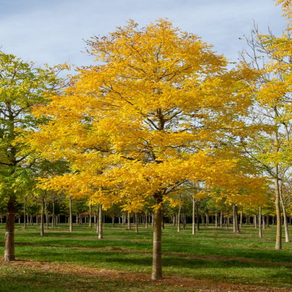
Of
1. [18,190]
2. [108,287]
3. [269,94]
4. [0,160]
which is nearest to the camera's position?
[108,287]

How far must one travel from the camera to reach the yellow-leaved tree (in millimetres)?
9812

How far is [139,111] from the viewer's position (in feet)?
33.0

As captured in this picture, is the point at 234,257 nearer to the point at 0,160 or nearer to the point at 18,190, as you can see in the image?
the point at 18,190

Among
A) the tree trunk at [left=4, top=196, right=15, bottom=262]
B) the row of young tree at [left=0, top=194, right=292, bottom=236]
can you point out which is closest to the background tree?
the tree trunk at [left=4, top=196, right=15, bottom=262]

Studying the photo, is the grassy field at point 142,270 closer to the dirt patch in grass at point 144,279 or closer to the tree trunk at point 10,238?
the dirt patch in grass at point 144,279

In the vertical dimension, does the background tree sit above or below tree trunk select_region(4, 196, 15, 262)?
above

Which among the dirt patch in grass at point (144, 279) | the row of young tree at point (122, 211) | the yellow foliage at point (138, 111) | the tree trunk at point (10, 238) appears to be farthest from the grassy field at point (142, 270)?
the row of young tree at point (122, 211)

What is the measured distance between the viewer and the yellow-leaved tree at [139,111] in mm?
9812

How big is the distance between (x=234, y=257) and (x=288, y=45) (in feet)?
36.3

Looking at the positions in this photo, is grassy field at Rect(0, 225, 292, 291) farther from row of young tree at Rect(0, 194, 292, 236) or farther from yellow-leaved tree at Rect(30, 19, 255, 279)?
row of young tree at Rect(0, 194, 292, 236)

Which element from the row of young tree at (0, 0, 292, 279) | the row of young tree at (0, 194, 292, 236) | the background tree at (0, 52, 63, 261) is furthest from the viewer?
the row of young tree at (0, 194, 292, 236)

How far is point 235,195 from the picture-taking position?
10352mm

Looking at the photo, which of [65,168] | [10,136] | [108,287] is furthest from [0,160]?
[108,287]

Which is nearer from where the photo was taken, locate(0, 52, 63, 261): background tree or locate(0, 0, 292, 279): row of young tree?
locate(0, 0, 292, 279): row of young tree
